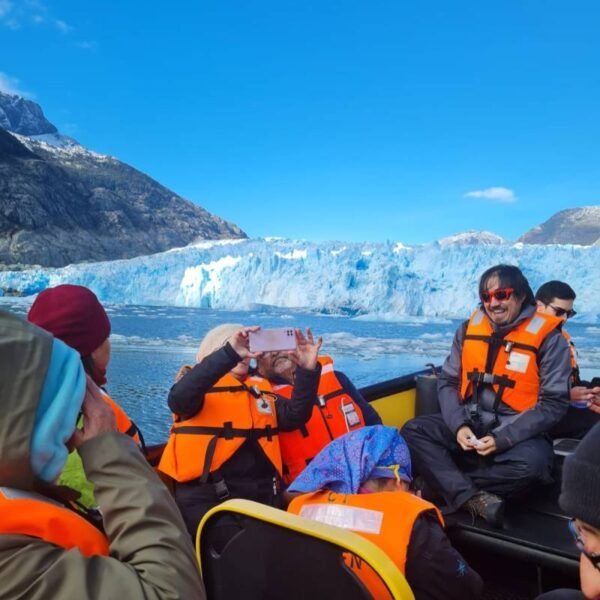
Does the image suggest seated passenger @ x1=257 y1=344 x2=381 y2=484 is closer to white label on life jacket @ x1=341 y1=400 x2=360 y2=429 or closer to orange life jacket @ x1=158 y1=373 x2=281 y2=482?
white label on life jacket @ x1=341 y1=400 x2=360 y2=429

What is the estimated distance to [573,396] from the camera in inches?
107

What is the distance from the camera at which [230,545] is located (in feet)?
3.29

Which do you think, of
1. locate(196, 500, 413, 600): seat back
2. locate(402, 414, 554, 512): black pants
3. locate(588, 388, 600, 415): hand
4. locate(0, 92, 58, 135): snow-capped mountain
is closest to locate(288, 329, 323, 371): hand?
locate(402, 414, 554, 512): black pants

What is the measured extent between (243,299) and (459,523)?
41.3 ft

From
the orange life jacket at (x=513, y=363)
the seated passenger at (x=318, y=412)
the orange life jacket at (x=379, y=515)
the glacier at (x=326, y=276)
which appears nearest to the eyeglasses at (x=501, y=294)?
the orange life jacket at (x=513, y=363)

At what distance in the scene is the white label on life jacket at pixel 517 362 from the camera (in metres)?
2.27

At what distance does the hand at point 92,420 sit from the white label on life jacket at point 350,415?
178 cm

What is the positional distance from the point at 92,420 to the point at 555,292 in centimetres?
281

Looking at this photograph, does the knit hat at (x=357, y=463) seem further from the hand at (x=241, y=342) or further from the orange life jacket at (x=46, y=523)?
the orange life jacket at (x=46, y=523)

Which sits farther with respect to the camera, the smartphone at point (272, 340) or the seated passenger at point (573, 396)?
the seated passenger at point (573, 396)

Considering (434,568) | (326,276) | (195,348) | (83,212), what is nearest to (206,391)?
(434,568)

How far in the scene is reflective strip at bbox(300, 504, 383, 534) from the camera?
117 cm

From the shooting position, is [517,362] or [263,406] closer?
[263,406]

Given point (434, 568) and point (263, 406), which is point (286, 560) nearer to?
point (434, 568)
